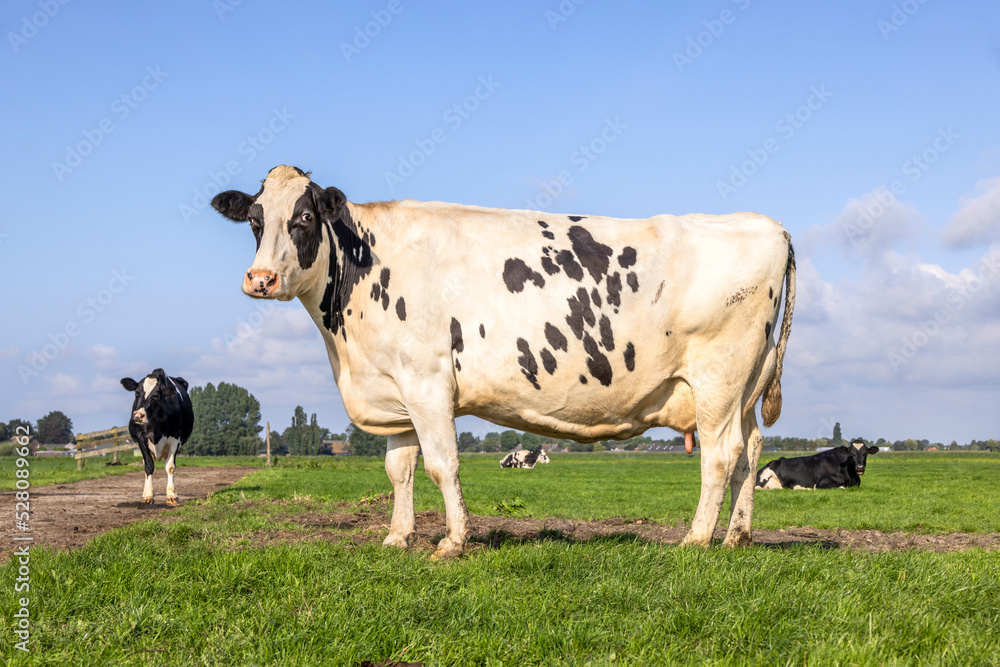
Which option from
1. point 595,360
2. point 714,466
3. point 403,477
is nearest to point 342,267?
point 403,477

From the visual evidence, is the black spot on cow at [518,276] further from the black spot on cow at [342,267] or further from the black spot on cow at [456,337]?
the black spot on cow at [342,267]

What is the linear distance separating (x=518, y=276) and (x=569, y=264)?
551 millimetres

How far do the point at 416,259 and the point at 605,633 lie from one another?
456 cm

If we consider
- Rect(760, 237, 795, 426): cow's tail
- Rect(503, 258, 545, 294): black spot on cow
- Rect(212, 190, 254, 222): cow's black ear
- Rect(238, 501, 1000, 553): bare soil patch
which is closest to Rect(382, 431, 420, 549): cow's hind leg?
Rect(238, 501, 1000, 553): bare soil patch

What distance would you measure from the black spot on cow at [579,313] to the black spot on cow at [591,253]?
247 mm

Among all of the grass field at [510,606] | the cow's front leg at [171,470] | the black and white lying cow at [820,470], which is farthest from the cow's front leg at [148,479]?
the black and white lying cow at [820,470]

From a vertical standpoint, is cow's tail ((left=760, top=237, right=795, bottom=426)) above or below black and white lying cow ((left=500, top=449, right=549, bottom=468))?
A: above

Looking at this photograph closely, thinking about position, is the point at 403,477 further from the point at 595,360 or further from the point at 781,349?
the point at 781,349

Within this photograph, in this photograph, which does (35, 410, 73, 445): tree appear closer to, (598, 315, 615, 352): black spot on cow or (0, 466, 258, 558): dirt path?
(0, 466, 258, 558): dirt path

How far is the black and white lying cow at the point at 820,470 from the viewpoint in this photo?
24.7 m

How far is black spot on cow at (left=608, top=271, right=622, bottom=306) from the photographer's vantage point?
7938 mm

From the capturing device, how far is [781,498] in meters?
18.4

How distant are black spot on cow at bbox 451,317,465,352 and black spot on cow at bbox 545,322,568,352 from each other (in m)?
0.85

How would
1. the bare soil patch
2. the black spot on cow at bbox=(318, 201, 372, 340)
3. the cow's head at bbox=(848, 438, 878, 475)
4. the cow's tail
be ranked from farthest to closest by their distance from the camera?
1. the cow's head at bbox=(848, 438, 878, 475)
2. the bare soil patch
3. the cow's tail
4. the black spot on cow at bbox=(318, 201, 372, 340)
